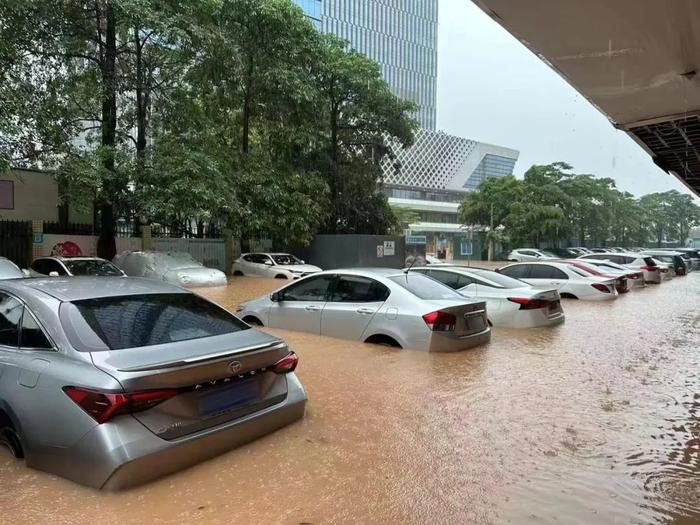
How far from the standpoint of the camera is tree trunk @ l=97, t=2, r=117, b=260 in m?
17.8

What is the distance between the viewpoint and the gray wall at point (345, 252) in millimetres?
27547

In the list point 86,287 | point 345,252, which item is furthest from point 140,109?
point 86,287

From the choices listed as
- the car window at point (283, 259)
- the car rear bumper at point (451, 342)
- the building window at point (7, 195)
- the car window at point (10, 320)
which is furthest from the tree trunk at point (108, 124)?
the car window at point (10, 320)

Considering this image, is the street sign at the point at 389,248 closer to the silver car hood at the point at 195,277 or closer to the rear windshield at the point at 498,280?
the silver car hood at the point at 195,277

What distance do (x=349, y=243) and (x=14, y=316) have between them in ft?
78.4

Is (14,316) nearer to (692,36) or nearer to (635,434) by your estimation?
(635,434)

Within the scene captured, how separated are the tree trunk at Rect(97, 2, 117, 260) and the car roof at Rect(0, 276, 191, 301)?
14.3 metres

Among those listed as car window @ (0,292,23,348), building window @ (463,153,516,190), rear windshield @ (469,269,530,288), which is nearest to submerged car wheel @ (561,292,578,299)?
rear windshield @ (469,269,530,288)

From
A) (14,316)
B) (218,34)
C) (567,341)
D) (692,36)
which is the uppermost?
(218,34)

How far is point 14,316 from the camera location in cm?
388

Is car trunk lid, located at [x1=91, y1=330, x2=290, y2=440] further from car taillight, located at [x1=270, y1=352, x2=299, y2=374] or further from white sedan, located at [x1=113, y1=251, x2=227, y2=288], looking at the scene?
white sedan, located at [x1=113, y1=251, x2=227, y2=288]

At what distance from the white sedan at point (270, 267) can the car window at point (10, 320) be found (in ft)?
56.9

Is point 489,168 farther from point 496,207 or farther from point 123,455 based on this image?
point 123,455

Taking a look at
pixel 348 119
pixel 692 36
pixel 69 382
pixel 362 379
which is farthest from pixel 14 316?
pixel 348 119
